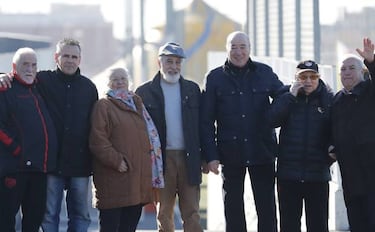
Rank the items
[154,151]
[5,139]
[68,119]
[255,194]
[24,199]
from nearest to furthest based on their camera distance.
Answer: [5,139], [24,199], [68,119], [154,151], [255,194]

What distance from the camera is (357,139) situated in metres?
8.14

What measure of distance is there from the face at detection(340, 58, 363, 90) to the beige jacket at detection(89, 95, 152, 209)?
1.56m

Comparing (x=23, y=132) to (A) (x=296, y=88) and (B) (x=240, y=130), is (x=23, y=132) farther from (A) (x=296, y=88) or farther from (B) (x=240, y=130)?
(A) (x=296, y=88)

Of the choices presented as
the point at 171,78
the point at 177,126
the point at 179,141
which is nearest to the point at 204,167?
the point at 179,141

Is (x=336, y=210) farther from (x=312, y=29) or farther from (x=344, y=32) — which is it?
(x=344, y=32)

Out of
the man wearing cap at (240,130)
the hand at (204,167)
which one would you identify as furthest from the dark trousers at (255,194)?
the hand at (204,167)

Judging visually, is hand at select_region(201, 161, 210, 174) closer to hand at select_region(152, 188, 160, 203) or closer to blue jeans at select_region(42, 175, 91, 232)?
hand at select_region(152, 188, 160, 203)

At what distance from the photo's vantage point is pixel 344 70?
823cm

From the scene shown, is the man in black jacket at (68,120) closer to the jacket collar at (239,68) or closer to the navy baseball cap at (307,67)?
the jacket collar at (239,68)

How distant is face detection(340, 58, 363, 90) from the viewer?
26.9 ft

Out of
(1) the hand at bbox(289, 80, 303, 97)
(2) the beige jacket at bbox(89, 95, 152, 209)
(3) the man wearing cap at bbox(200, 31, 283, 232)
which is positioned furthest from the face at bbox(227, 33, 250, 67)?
(2) the beige jacket at bbox(89, 95, 152, 209)

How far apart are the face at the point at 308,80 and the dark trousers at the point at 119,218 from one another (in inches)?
61.1

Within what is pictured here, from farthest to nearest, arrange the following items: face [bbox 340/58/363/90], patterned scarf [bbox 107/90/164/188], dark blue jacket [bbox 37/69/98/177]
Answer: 1. patterned scarf [bbox 107/90/164/188]
2. dark blue jacket [bbox 37/69/98/177]
3. face [bbox 340/58/363/90]

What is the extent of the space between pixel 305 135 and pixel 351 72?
0.59 meters
